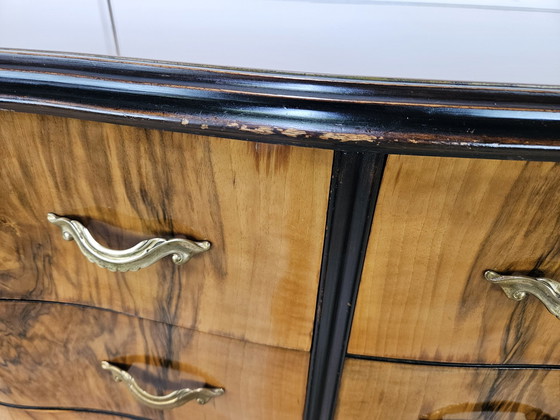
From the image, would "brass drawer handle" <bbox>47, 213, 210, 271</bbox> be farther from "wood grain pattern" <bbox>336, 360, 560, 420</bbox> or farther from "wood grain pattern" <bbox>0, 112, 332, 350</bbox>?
"wood grain pattern" <bbox>336, 360, 560, 420</bbox>

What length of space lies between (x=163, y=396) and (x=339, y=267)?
0.23 metres

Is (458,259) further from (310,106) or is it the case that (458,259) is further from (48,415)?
(48,415)

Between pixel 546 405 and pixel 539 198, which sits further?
pixel 546 405

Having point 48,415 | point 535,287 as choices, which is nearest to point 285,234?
point 535,287

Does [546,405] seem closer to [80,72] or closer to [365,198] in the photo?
[365,198]

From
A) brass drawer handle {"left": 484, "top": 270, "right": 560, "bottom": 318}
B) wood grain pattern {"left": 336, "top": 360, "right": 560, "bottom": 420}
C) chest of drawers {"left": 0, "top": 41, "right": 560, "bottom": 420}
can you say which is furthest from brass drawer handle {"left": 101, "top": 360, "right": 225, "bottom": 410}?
brass drawer handle {"left": 484, "top": 270, "right": 560, "bottom": 318}

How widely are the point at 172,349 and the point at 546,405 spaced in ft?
1.01

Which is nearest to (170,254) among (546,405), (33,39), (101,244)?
(101,244)

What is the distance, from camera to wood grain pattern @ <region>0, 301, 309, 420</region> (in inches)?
15.9

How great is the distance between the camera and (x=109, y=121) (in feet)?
0.89

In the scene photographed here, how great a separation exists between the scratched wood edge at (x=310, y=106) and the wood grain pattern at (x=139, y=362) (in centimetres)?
20

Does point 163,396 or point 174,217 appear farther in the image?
point 163,396

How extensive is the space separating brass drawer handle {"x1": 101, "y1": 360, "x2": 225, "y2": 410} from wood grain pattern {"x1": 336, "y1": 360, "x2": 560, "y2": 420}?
11 centimetres

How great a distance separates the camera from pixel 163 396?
17.6 inches
